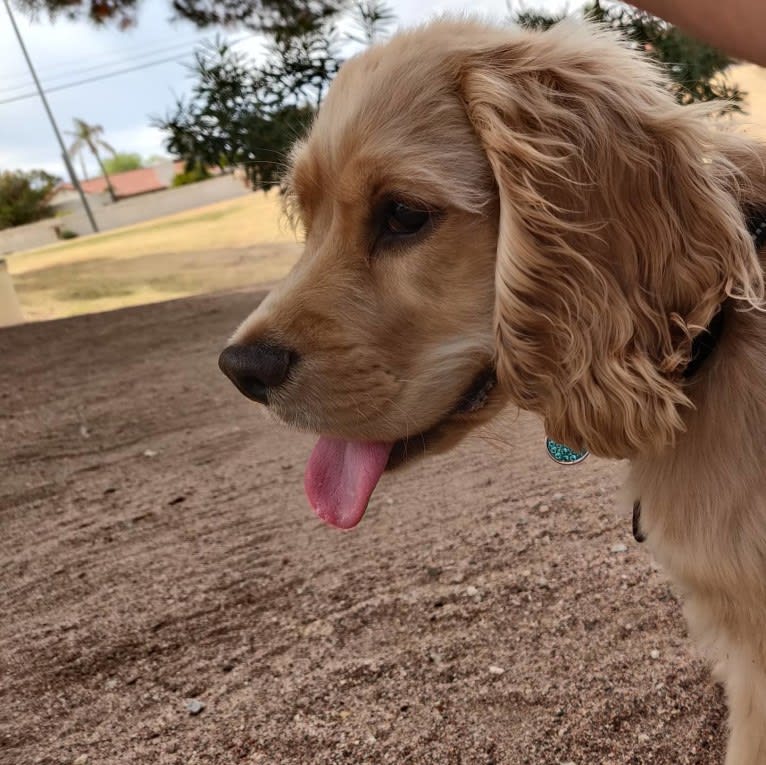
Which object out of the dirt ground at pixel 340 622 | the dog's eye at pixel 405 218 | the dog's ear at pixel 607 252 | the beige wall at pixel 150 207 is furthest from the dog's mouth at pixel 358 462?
the beige wall at pixel 150 207

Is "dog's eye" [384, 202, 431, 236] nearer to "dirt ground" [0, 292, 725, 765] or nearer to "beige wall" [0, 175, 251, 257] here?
"dirt ground" [0, 292, 725, 765]

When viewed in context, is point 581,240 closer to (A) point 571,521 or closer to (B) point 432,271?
(B) point 432,271

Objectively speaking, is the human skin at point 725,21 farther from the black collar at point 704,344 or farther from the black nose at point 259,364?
the black nose at point 259,364

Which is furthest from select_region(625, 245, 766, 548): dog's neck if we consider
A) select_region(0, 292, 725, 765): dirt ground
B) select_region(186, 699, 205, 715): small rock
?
select_region(186, 699, 205, 715): small rock

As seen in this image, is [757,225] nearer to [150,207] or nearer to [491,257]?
[491,257]

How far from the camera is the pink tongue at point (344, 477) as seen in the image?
1.93 metres

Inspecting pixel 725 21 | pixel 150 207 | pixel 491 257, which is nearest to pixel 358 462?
pixel 491 257

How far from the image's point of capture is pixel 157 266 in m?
20.2

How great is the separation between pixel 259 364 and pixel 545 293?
26.6 inches

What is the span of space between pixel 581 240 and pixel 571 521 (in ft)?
6.70

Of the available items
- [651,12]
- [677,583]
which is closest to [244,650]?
[677,583]

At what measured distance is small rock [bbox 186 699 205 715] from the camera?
2.49 metres

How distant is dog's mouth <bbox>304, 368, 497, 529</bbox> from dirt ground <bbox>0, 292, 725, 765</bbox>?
0.25 meters

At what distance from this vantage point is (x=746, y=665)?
1776 millimetres
